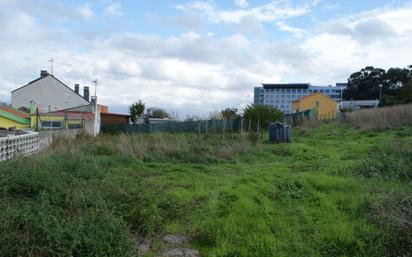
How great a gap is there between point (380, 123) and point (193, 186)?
2008 cm

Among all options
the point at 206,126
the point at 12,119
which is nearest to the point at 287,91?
the point at 12,119

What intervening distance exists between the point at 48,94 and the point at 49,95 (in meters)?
0.15

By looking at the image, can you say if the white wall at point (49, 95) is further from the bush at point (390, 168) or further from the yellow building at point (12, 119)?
the bush at point (390, 168)

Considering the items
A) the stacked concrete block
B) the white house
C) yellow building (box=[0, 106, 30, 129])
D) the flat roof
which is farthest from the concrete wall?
the flat roof

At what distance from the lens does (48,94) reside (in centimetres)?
3947

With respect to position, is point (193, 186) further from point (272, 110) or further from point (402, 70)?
point (402, 70)

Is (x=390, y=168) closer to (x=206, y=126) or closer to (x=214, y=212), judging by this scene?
(x=214, y=212)

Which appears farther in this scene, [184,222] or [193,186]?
[193,186]

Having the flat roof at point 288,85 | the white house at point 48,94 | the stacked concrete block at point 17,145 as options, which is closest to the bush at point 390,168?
the stacked concrete block at point 17,145

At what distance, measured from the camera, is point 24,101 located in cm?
4050

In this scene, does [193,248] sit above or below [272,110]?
below

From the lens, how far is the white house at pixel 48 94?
39.3 metres

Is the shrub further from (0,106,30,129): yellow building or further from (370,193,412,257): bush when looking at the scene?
(0,106,30,129): yellow building

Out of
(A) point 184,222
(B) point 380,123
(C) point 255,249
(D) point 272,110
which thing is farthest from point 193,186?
(B) point 380,123
